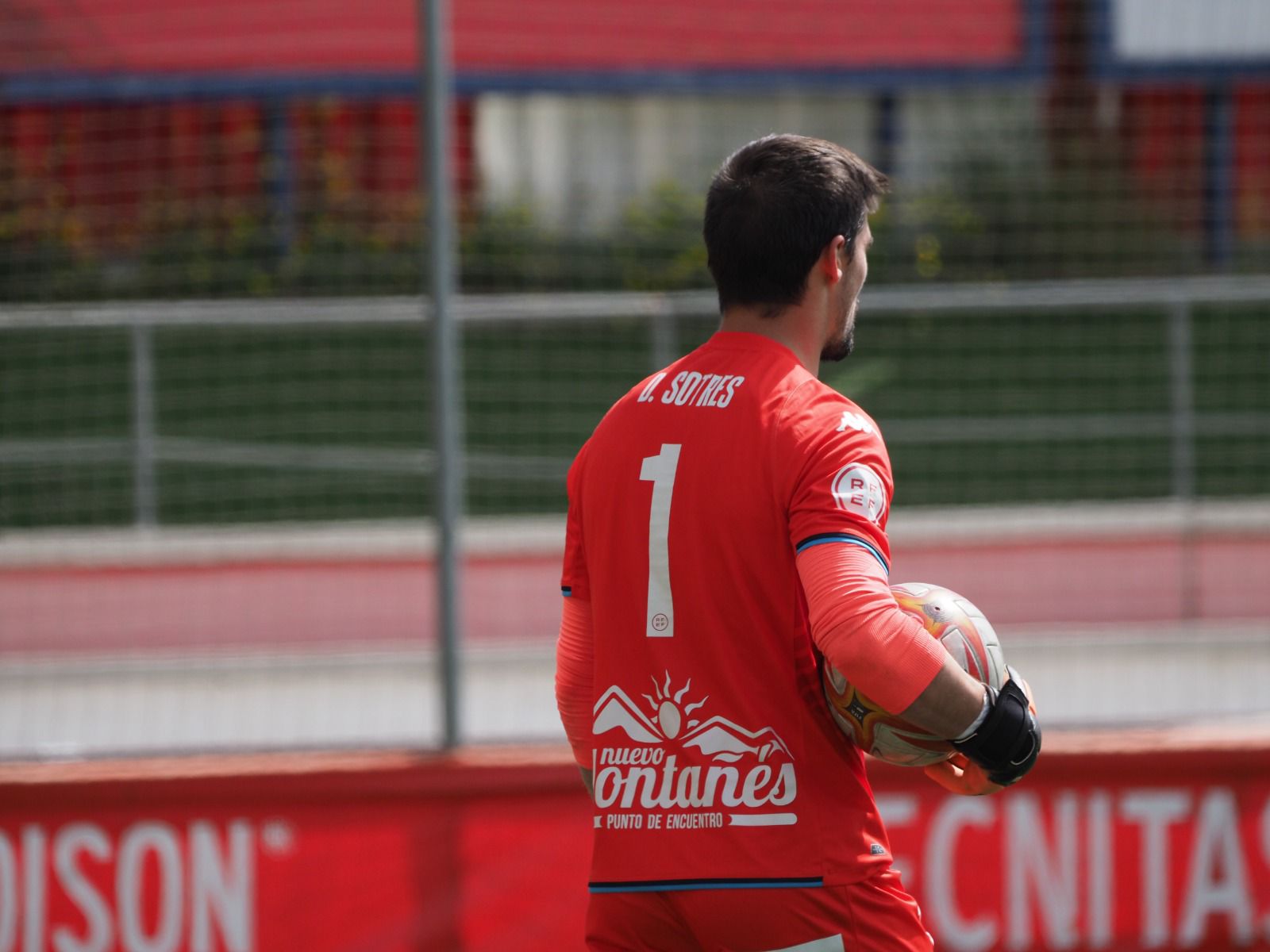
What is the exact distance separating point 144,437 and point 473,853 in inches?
214

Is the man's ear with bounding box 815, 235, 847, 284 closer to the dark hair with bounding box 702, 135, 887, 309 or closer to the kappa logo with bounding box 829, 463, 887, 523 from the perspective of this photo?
the dark hair with bounding box 702, 135, 887, 309

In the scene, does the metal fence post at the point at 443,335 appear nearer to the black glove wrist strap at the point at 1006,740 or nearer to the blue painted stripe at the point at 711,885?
the blue painted stripe at the point at 711,885

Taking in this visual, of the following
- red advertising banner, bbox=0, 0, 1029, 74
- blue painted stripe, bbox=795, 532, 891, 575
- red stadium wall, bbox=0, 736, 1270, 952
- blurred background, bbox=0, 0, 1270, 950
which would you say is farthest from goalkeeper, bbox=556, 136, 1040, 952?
blurred background, bbox=0, 0, 1270, 950

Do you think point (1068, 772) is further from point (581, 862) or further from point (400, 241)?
point (400, 241)

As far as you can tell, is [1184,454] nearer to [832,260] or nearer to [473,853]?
[473,853]

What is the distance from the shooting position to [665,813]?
2.40 m

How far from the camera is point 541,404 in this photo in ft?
30.3

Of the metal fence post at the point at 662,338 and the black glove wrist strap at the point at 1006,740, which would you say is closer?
the black glove wrist strap at the point at 1006,740

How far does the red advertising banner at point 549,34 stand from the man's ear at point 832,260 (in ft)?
14.1

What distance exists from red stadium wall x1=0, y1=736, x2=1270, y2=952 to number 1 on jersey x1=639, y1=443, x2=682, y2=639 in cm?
206

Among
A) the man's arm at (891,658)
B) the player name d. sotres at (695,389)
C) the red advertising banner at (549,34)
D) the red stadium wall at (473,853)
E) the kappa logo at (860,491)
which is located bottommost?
the red stadium wall at (473,853)

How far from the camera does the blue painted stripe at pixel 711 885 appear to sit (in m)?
2.32

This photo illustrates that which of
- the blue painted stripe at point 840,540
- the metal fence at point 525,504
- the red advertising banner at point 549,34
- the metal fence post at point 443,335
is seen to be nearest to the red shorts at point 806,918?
the blue painted stripe at point 840,540

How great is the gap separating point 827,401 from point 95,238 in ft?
21.0
